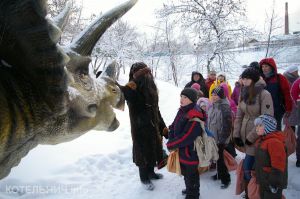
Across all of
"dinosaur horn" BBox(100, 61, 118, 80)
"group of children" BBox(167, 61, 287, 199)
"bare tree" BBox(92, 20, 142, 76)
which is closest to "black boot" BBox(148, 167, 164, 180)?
"group of children" BBox(167, 61, 287, 199)

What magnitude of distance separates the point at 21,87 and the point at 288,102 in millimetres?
4831

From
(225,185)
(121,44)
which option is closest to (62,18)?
(225,185)

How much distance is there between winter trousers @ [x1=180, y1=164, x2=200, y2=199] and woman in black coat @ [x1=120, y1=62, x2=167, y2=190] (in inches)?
25.7

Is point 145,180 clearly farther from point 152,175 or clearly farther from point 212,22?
point 212,22

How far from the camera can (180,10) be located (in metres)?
15.5

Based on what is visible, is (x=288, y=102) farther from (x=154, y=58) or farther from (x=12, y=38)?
(x=154, y=58)

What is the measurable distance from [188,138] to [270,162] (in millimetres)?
995

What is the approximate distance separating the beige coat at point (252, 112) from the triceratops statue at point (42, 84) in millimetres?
3228

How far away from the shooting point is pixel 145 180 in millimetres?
4730

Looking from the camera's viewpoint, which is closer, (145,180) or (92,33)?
(92,33)

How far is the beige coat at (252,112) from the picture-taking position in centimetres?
392

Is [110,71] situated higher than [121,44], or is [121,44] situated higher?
[110,71]

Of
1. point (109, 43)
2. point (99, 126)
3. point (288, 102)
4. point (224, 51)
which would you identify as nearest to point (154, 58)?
point (109, 43)

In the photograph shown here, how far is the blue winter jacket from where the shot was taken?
4.01 m
